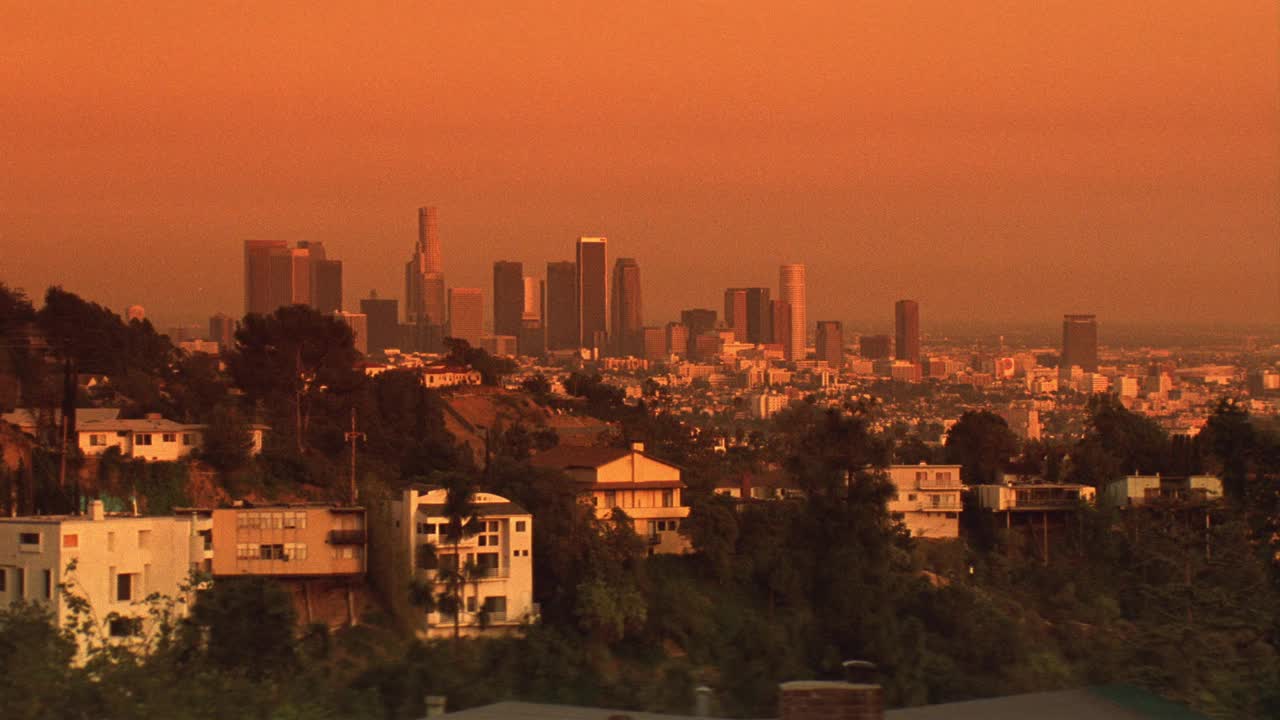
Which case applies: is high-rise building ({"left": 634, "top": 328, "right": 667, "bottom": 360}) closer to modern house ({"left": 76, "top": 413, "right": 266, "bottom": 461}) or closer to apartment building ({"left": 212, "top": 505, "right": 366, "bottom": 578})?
modern house ({"left": 76, "top": 413, "right": 266, "bottom": 461})

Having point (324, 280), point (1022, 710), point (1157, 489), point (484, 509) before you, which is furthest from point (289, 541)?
point (324, 280)

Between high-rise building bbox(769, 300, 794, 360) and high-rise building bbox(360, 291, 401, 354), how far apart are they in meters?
19.4

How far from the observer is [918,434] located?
4219 centimetres

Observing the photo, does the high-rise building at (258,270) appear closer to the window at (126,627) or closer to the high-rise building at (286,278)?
the high-rise building at (286,278)

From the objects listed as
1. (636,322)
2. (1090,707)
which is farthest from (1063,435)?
(636,322)

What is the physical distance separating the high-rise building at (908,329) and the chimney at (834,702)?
160 feet

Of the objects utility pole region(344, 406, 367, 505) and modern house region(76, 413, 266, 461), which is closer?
utility pole region(344, 406, 367, 505)

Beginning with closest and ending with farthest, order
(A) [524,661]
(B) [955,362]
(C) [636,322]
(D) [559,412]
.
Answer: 1. (A) [524,661]
2. (D) [559,412]
3. (B) [955,362]
4. (C) [636,322]

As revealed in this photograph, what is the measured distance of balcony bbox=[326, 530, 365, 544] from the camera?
21.5m

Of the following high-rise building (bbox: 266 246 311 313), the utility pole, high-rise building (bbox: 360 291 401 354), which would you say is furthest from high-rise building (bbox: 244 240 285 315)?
the utility pole

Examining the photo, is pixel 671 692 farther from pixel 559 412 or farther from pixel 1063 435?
pixel 1063 435

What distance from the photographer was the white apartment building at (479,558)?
21.0m

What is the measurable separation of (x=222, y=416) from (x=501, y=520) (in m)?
5.68

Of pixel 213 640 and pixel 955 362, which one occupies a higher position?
pixel 955 362
